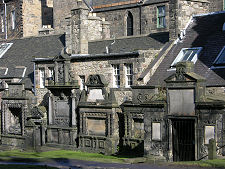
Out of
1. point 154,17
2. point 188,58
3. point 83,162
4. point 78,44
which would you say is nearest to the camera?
point 83,162

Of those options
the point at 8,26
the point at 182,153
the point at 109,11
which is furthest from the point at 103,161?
the point at 8,26

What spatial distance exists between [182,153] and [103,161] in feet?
13.3

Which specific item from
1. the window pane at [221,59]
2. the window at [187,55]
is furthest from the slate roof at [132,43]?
the window pane at [221,59]

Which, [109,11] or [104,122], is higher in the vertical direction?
[109,11]

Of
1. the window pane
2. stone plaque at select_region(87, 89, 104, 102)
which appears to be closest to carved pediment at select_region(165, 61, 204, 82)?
the window pane

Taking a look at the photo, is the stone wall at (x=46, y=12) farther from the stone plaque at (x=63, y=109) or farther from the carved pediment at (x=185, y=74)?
the carved pediment at (x=185, y=74)

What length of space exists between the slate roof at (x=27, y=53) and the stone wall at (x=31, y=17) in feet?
19.5

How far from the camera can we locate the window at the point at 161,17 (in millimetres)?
40312

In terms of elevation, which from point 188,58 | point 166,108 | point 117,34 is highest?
point 117,34

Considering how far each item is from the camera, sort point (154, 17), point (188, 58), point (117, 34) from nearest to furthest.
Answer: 1. point (188, 58)
2. point (154, 17)
3. point (117, 34)

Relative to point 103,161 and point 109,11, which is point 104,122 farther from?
point 109,11

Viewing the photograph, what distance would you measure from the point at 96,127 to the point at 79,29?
9.88 meters

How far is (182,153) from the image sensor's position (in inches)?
937

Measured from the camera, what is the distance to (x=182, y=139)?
23875 millimetres
